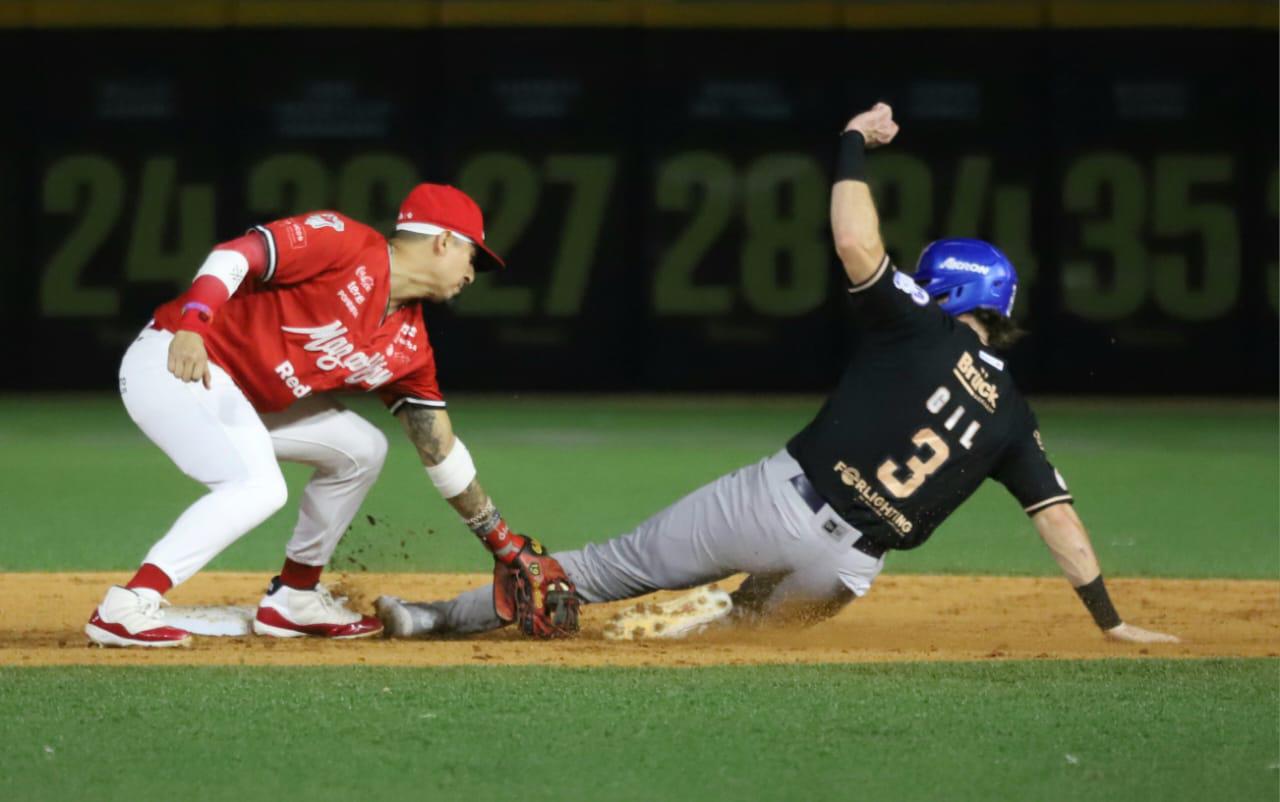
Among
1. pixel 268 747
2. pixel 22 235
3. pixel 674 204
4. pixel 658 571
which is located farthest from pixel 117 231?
pixel 268 747

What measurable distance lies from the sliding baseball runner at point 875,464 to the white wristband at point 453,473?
0.42 metres

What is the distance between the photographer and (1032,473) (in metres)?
5.52

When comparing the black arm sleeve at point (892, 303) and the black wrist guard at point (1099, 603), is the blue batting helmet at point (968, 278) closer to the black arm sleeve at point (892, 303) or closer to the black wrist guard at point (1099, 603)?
the black arm sleeve at point (892, 303)

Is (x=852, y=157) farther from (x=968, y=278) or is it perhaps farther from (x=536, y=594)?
(x=536, y=594)

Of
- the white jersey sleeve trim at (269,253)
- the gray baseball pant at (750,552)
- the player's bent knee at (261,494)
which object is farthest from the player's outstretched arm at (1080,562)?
the white jersey sleeve trim at (269,253)

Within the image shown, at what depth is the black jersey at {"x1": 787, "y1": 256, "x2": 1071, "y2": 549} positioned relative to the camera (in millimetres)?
5305

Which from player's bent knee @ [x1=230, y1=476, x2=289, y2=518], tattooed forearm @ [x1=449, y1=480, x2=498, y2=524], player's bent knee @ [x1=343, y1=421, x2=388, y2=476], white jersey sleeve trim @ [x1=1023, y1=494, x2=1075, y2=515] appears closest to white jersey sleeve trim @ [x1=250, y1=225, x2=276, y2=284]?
player's bent knee @ [x1=230, y1=476, x2=289, y2=518]

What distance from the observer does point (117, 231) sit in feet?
52.5

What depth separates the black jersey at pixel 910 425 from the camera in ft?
17.4

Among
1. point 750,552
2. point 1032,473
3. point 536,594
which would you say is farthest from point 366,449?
point 1032,473

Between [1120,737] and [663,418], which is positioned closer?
[1120,737]

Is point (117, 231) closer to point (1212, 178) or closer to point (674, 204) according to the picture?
point (674, 204)

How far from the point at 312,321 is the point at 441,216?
47 cm

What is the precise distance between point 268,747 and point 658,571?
1.66 m
